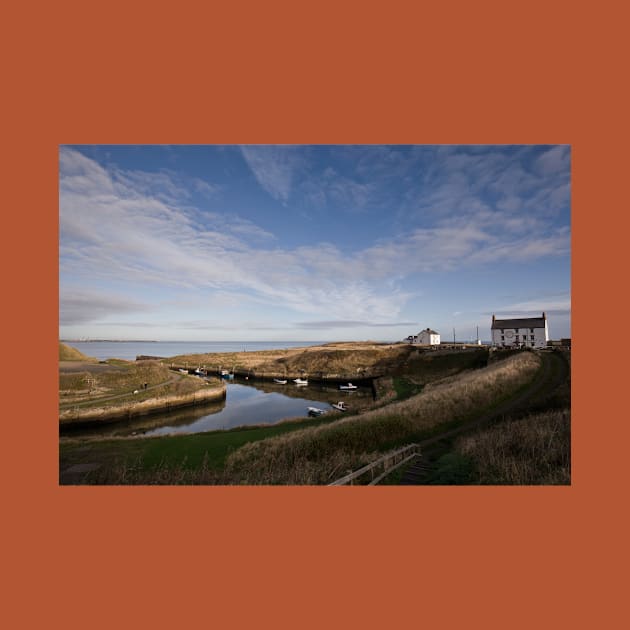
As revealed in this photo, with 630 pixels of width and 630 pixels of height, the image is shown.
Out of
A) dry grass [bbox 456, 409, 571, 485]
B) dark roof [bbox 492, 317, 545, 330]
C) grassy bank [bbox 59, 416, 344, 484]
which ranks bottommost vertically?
grassy bank [bbox 59, 416, 344, 484]

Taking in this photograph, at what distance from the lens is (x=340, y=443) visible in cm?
1327

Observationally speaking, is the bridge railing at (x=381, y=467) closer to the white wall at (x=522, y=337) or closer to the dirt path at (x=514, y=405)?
the dirt path at (x=514, y=405)

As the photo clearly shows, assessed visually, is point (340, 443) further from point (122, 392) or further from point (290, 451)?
point (122, 392)

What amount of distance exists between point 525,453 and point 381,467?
459cm

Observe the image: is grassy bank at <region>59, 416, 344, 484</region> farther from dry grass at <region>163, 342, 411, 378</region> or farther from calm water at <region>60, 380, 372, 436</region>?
dry grass at <region>163, 342, 411, 378</region>

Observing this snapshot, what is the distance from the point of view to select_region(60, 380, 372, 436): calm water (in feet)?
90.6

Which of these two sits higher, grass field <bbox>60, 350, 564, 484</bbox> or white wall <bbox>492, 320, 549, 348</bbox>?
white wall <bbox>492, 320, 549, 348</bbox>

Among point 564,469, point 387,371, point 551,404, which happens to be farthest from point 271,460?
point 387,371

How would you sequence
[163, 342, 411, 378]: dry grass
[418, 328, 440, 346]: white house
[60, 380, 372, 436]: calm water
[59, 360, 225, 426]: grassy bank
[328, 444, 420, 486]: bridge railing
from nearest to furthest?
1. [328, 444, 420, 486]: bridge railing
2. [59, 360, 225, 426]: grassy bank
3. [60, 380, 372, 436]: calm water
4. [163, 342, 411, 378]: dry grass
5. [418, 328, 440, 346]: white house

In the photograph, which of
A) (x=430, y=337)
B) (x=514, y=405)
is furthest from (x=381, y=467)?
(x=430, y=337)

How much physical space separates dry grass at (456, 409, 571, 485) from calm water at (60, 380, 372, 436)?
22.8 m

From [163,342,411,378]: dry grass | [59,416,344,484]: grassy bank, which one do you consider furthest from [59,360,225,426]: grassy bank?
[163,342,411,378]: dry grass

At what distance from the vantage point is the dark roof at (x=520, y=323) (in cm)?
5176

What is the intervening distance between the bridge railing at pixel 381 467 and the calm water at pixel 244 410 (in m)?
20.8
